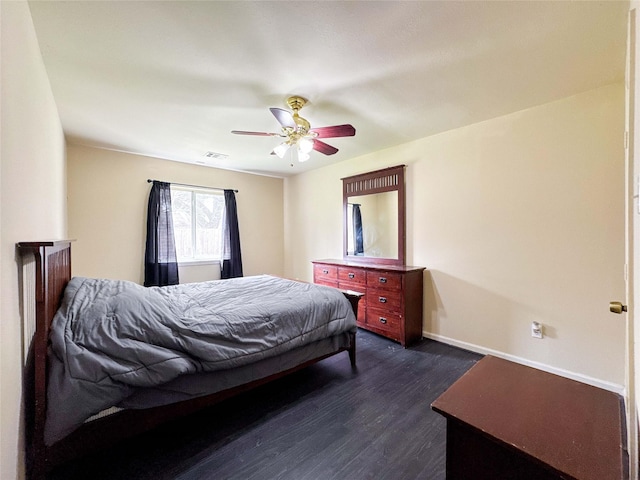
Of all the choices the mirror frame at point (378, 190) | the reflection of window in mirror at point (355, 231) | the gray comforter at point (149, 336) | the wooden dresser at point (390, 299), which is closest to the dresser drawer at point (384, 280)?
the wooden dresser at point (390, 299)

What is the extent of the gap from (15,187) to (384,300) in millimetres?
3030

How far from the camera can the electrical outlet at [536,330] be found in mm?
2465

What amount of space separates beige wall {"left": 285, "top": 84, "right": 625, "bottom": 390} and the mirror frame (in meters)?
0.10

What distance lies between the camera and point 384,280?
3148 mm

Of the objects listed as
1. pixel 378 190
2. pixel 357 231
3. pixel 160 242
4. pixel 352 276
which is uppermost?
pixel 378 190

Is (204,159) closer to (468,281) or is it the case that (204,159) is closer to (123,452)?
(123,452)

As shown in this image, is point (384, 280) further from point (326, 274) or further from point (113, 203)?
point (113, 203)

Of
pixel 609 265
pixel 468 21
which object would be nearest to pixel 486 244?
pixel 609 265

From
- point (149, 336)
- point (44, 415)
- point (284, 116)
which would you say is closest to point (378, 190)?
point (284, 116)

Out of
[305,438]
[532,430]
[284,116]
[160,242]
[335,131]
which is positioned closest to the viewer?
[532,430]

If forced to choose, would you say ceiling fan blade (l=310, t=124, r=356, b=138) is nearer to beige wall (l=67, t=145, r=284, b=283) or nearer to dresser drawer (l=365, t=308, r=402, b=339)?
dresser drawer (l=365, t=308, r=402, b=339)

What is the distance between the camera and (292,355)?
208cm

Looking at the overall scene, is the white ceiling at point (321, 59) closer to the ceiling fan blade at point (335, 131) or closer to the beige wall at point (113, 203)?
the ceiling fan blade at point (335, 131)

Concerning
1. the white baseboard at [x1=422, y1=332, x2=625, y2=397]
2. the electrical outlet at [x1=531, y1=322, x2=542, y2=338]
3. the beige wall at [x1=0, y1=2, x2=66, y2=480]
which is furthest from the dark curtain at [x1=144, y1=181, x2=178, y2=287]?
the electrical outlet at [x1=531, y1=322, x2=542, y2=338]
